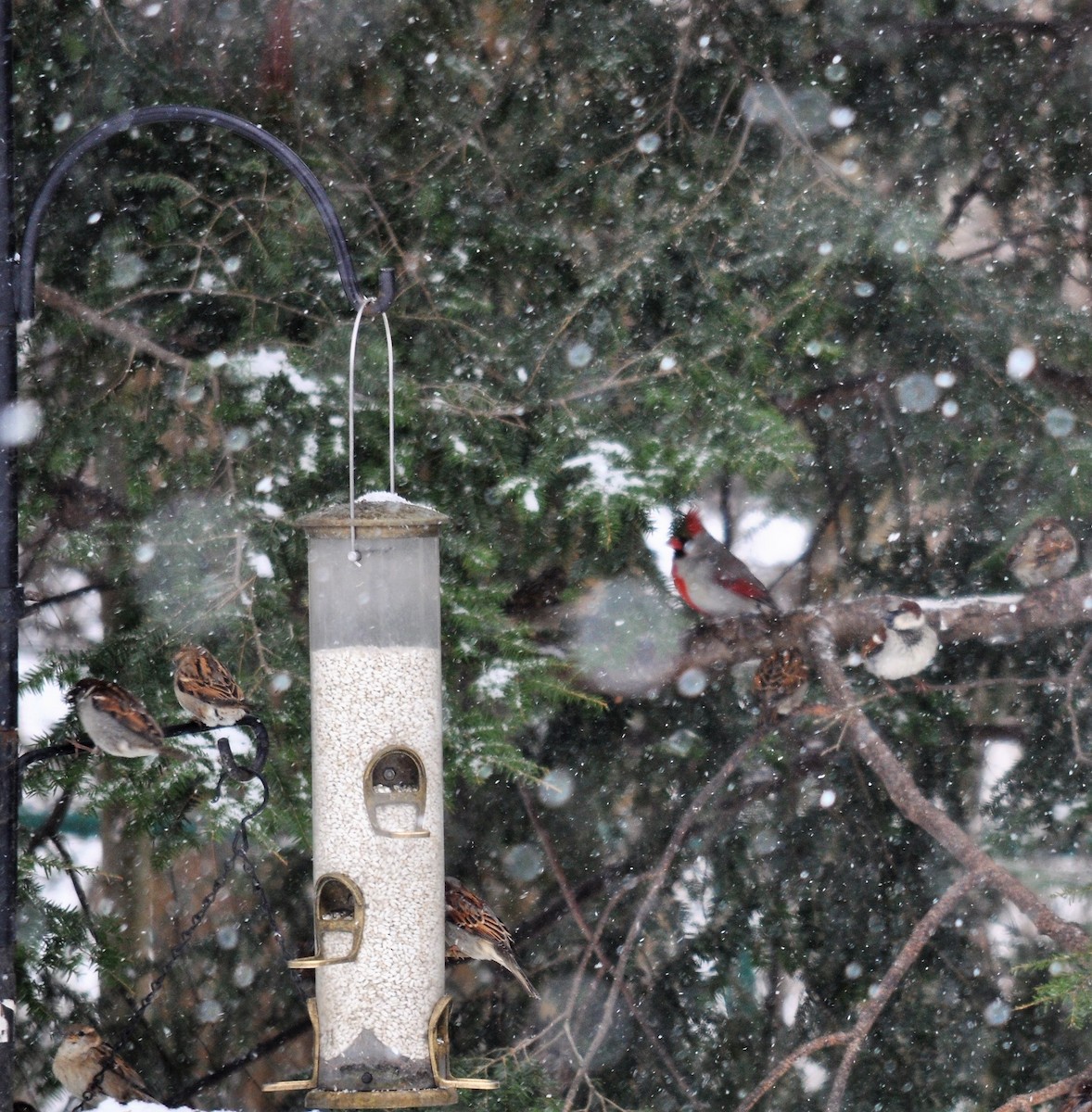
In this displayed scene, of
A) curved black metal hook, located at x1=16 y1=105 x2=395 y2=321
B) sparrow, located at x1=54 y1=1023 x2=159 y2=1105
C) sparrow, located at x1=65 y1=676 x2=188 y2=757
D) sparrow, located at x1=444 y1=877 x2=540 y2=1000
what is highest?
curved black metal hook, located at x1=16 y1=105 x2=395 y2=321

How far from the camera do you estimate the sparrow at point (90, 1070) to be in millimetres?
3912

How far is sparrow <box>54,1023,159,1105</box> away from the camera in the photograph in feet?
12.8

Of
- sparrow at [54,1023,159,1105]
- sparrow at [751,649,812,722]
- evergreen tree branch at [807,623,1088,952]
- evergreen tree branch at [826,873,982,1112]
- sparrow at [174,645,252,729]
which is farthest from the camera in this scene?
sparrow at [751,649,812,722]

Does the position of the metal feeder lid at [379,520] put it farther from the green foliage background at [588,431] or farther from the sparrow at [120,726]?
the green foliage background at [588,431]

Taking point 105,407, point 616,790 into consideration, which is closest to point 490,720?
point 616,790

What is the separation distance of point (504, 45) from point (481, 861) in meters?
2.76

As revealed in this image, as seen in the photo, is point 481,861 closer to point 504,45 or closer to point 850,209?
point 850,209

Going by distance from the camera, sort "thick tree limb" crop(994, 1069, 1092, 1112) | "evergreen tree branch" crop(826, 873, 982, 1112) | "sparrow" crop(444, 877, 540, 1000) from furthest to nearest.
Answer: "evergreen tree branch" crop(826, 873, 982, 1112) < "thick tree limb" crop(994, 1069, 1092, 1112) < "sparrow" crop(444, 877, 540, 1000)

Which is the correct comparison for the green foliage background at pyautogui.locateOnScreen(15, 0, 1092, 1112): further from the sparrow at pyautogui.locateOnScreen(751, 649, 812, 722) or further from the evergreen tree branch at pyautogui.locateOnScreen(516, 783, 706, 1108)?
the sparrow at pyautogui.locateOnScreen(751, 649, 812, 722)

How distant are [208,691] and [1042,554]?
114 inches

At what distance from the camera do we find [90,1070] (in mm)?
3973

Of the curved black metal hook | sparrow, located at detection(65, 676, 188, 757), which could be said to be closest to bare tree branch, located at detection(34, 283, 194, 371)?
sparrow, located at detection(65, 676, 188, 757)

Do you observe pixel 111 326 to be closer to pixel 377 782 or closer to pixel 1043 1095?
pixel 377 782

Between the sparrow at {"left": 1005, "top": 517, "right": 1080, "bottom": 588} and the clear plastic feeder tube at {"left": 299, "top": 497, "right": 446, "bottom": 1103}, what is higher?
the sparrow at {"left": 1005, "top": 517, "right": 1080, "bottom": 588}
